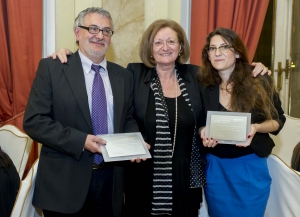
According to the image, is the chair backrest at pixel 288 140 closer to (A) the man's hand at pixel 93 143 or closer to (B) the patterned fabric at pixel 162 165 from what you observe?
(B) the patterned fabric at pixel 162 165

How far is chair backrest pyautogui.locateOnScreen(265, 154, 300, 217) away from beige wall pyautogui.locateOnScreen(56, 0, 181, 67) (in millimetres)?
1942

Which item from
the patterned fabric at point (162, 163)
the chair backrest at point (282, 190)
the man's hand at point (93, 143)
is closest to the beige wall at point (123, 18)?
the patterned fabric at point (162, 163)

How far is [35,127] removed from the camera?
2020 millimetres

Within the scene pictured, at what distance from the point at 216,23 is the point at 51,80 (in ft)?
7.48

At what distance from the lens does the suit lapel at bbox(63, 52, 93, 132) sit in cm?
209

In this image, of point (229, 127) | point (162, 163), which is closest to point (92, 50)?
point (162, 163)

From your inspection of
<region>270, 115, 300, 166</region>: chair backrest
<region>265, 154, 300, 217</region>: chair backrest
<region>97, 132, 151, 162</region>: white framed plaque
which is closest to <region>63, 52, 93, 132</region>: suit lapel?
<region>97, 132, 151, 162</region>: white framed plaque

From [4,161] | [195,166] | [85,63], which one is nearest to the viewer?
[85,63]

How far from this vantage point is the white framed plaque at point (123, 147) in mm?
1998

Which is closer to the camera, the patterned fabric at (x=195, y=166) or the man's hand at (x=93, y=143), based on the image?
the man's hand at (x=93, y=143)

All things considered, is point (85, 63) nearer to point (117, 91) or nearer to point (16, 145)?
point (117, 91)

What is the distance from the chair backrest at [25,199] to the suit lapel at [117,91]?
0.58 meters

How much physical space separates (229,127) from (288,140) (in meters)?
1.51

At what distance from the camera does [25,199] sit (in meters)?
1.96
